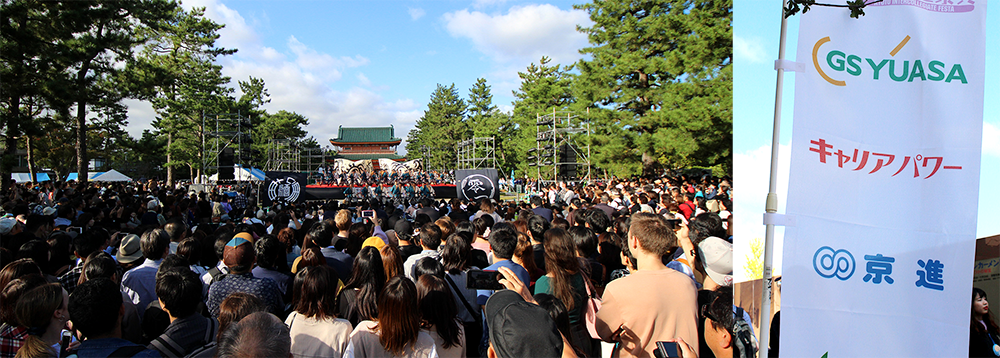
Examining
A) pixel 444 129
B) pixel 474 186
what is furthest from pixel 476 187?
pixel 444 129

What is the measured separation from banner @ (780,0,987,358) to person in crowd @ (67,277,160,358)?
8.47 ft

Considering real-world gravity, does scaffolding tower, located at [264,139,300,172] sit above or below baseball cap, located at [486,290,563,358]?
above

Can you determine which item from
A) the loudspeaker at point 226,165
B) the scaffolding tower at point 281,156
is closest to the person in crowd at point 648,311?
the loudspeaker at point 226,165

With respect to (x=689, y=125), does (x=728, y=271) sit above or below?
below

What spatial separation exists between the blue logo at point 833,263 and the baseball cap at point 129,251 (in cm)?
437

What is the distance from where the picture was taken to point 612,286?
6.83 ft

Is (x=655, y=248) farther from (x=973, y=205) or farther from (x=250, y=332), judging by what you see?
(x=250, y=332)

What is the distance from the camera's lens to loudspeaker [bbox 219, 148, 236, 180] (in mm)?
19188

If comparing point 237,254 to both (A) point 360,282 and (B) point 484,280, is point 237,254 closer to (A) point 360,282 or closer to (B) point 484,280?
(A) point 360,282

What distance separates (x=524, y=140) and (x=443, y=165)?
13076 mm

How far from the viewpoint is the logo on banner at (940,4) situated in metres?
1.86

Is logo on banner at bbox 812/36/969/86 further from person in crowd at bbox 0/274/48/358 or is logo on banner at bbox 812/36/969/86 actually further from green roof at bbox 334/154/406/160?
green roof at bbox 334/154/406/160

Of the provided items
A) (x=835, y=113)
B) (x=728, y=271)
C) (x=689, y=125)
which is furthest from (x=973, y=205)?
(x=689, y=125)

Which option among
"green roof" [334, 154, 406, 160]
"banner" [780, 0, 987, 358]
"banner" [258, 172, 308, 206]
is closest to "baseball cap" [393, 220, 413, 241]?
"banner" [780, 0, 987, 358]
